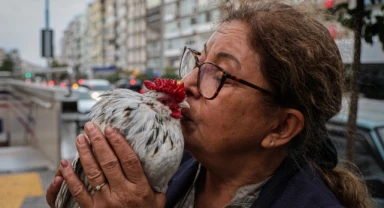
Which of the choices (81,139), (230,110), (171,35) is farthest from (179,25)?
(81,139)

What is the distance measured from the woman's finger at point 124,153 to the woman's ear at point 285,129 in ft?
1.74

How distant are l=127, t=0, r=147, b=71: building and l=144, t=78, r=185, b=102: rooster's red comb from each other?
3030 inches

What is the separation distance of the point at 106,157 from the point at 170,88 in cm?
33

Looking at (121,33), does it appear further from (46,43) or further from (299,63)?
(299,63)

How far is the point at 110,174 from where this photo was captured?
126 centimetres

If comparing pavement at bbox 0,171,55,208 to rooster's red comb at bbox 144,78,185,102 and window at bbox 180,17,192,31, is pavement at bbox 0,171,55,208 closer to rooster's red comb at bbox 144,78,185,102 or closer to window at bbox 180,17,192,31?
rooster's red comb at bbox 144,78,185,102

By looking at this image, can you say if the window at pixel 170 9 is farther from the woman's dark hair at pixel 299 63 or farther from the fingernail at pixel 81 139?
the fingernail at pixel 81 139

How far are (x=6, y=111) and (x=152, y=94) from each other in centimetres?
1268

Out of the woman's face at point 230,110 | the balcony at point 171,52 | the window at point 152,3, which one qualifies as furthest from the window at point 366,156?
the window at point 152,3

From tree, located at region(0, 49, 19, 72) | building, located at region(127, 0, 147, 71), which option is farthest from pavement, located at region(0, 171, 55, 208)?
building, located at region(127, 0, 147, 71)

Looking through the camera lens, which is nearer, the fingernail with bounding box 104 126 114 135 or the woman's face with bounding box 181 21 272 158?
the fingernail with bounding box 104 126 114 135

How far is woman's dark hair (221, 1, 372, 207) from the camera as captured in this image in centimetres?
142

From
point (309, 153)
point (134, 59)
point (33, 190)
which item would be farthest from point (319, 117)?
point (134, 59)

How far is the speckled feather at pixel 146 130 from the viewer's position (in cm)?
126
